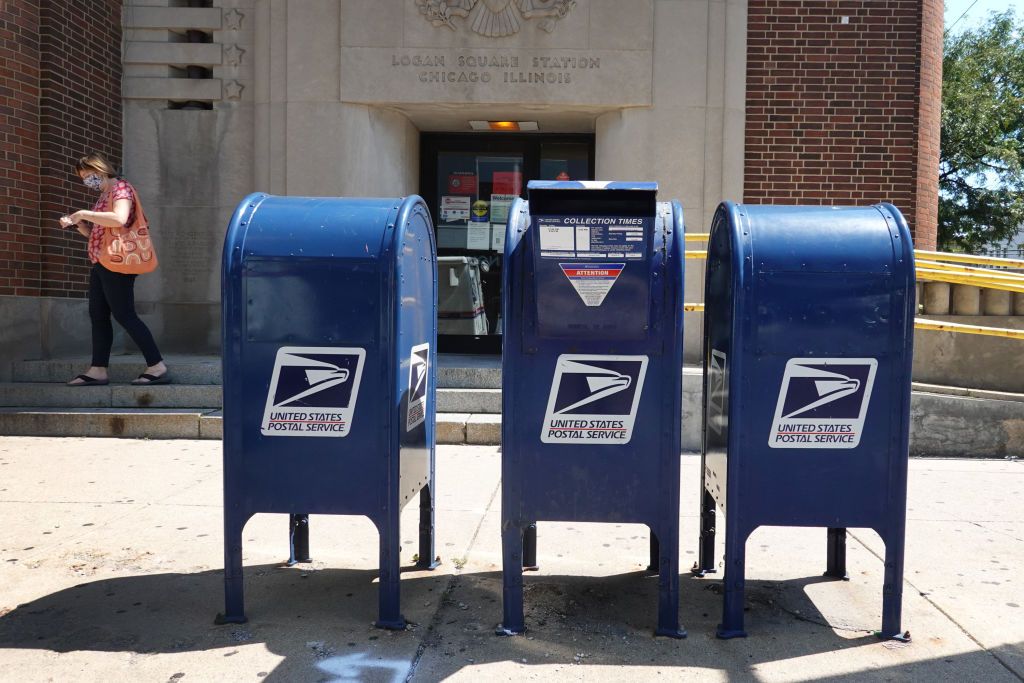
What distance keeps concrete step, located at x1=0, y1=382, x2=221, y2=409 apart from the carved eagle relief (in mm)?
4414

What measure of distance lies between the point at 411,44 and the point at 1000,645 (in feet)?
25.0

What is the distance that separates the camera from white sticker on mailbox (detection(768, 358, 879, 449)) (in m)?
3.49

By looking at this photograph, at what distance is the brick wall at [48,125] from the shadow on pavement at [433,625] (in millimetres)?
5566

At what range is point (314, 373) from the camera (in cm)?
357

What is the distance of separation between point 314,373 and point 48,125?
260 inches

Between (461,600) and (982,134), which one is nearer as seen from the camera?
(461,600)

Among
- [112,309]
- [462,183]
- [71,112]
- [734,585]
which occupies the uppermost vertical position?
[71,112]

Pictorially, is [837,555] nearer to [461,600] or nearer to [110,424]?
[461,600]

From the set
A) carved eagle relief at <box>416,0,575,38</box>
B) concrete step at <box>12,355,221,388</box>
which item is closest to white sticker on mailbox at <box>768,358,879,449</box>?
concrete step at <box>12,355,221,388</box>

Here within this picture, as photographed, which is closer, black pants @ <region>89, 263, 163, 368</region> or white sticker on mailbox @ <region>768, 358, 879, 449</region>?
white sticker on mailbox @ <region>768, 358, 879, 449</region>

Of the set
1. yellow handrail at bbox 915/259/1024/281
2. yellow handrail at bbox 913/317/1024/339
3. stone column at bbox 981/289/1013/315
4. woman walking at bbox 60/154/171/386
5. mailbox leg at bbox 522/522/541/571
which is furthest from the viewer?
stone column at bbox 981/289/1013/315

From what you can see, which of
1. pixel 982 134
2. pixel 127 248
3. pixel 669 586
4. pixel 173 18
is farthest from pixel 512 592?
pixel 982 134

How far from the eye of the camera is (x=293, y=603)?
385 cm

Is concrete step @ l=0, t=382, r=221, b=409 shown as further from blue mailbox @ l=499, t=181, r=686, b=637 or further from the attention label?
the attention label
